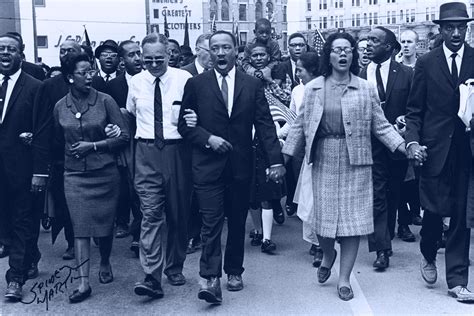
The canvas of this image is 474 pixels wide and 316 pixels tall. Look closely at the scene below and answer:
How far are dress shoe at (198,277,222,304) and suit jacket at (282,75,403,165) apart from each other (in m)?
1.35

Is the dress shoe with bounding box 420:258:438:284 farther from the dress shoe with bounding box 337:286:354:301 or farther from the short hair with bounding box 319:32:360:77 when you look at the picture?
the short hair with bounding box 319:32:360:77

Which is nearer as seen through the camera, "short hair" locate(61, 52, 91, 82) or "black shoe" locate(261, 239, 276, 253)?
"short hair" locate(61, 52, 91, 82)

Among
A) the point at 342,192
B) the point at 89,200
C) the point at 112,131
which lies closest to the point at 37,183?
the point at 89,200

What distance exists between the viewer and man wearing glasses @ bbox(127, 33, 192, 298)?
6969 mm

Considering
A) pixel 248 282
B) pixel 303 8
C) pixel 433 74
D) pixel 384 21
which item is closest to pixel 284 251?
pixel 248 282

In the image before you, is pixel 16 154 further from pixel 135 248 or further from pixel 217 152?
pixel 135 248

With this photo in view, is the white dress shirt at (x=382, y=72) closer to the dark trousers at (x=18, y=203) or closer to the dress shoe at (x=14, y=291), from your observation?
the dark trousers at (x=18, y=203)

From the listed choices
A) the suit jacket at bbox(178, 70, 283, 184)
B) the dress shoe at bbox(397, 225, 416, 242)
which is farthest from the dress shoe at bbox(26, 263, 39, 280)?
the dress shoe at bbox(397, 225, 416, 242)

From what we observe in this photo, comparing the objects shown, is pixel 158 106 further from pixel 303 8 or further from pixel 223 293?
pixel 303 8

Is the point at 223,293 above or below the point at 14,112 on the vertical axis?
below

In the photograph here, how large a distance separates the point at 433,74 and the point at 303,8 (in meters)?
110

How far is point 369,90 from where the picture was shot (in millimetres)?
6844

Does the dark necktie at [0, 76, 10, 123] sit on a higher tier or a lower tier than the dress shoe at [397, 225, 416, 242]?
higher

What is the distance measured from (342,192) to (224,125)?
1176 mm
